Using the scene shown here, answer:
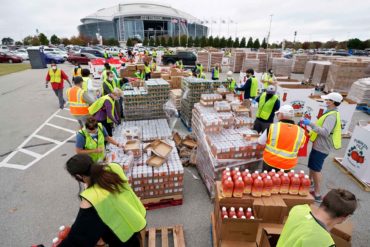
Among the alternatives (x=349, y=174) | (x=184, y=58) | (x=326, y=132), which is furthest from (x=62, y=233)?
(x=184, y=58)

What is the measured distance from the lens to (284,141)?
3.53 metres

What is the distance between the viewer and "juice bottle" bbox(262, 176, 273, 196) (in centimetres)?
322

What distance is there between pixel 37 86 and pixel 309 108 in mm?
16931

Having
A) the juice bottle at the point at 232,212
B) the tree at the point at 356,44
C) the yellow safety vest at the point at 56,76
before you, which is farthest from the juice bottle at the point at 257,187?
the tree at the point at 356,44

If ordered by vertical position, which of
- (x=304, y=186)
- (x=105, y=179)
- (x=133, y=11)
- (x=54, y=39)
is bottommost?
(x=304, y=186)

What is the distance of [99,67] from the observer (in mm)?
15461

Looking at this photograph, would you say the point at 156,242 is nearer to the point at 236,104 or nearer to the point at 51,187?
the point at 51,187

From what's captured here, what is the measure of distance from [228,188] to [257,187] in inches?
18.7

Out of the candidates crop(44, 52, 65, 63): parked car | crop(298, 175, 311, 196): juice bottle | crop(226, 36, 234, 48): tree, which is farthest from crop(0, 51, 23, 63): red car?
crop(226, 36, 234, 48): tree

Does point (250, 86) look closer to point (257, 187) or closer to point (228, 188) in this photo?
point (257, 187)

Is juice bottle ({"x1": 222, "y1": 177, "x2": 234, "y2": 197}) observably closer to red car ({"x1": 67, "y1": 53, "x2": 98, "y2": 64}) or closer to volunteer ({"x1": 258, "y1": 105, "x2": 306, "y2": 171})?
volunteer ({"x1": 258, "y1": 105, "x2": 306, "y2": 171})

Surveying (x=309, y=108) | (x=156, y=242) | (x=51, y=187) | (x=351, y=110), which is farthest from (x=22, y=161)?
(x=351, y=110)

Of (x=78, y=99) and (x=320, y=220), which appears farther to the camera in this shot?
(x=78, y=99)

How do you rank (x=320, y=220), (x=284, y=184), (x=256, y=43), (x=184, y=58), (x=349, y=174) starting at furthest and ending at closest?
(x=256, y=43) → (x=184, y=58) → (x=349, y=174) → (x=284, y=184) → (x=320, y=220)
